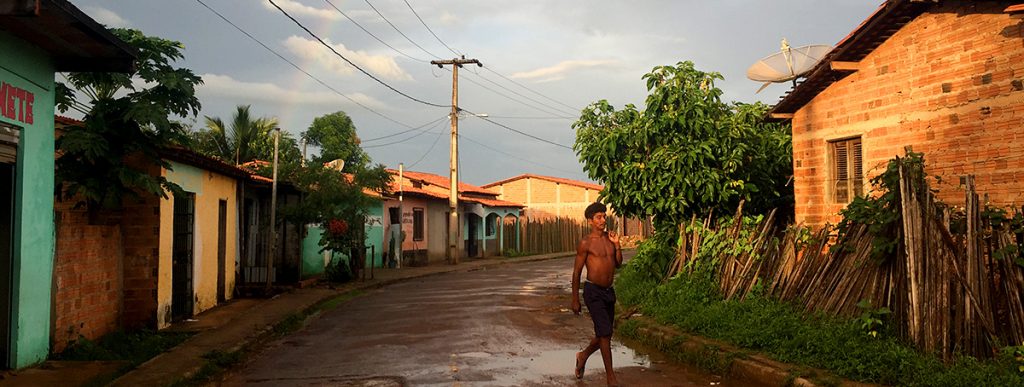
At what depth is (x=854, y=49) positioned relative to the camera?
11.6 m

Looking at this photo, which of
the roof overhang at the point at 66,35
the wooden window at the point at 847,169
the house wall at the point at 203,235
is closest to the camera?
the roof overhang at the point at 66,35

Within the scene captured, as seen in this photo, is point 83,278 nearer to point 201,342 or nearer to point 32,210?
point 201,342

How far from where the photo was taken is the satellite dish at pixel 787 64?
1447cm

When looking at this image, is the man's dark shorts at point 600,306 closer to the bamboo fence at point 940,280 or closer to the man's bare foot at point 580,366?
the man's bare foot at point 580,366

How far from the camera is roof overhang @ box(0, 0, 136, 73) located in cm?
705

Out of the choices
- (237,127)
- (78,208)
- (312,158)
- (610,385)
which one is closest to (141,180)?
(78,208)

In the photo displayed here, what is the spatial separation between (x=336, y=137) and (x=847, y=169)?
28.7 meters

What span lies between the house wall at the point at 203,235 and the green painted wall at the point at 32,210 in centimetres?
315

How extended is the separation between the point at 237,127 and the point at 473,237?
38.7 feet

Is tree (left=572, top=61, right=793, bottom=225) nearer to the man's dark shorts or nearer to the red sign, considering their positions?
the man's dark shorts

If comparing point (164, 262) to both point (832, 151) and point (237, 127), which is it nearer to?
point (832, 151)

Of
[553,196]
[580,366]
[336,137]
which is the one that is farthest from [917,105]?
[553,196]

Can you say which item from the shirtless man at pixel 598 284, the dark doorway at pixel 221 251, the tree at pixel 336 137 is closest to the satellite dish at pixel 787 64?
the shirtless man at pixel 598 284

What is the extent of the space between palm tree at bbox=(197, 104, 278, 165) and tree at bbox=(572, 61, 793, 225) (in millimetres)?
20672
